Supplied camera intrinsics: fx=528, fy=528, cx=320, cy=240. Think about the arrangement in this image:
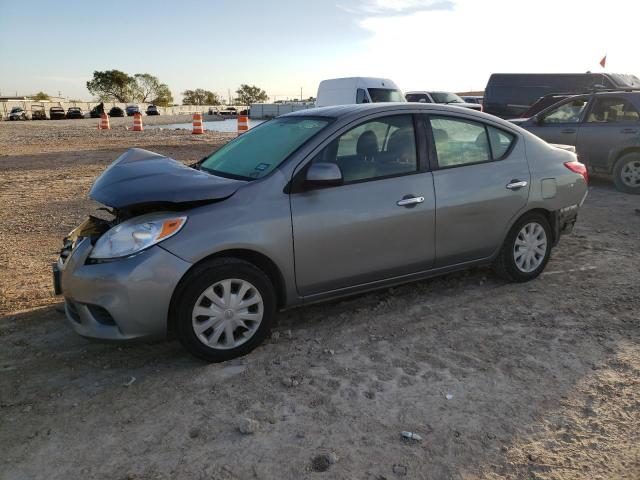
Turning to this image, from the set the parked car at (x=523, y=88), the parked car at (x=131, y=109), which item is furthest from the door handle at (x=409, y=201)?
the parked car at (x=131, y=109)

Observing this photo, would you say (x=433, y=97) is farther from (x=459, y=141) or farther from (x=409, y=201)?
(x=409, y=201)

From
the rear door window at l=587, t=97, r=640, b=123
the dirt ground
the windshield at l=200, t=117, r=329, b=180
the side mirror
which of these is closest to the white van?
the rear door window at l=587, t=97, r=640, b=123

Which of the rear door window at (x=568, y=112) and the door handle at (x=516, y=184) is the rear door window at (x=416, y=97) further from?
the door handle at (x=516, y=184)

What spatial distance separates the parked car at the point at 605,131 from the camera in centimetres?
894

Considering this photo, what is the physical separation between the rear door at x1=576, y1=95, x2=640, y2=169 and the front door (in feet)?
21.5

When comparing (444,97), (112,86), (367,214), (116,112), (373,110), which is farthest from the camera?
(112,86)

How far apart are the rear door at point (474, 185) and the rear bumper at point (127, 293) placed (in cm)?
212

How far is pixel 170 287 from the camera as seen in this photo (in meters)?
3.20

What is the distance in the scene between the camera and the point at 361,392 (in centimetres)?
313

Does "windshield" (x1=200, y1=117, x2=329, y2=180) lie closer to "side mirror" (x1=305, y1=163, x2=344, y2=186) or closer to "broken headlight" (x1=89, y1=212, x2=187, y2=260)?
"side mirror" (x1=305, y1=163, x2=344, y2=186)

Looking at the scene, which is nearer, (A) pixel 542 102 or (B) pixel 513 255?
(B) pixel 513 255

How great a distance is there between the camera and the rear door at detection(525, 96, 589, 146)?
9.59 metres

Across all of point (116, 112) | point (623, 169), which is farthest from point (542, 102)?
point (116, 112)

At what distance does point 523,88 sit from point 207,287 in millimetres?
15335
